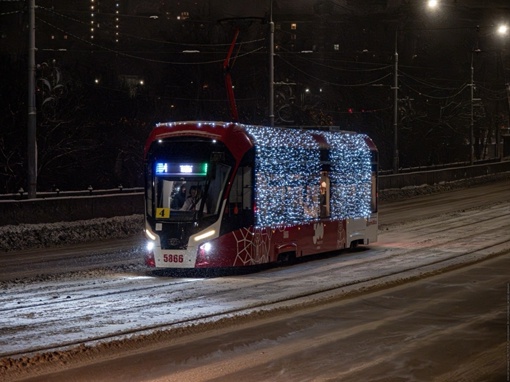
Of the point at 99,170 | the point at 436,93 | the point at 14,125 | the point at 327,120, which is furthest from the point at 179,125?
the point at 436,93

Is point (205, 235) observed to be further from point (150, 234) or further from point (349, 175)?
point (349, 175)

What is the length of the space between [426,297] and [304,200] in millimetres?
6140

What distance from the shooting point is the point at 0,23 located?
5588 cm

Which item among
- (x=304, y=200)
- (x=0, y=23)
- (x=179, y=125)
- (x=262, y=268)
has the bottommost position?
(x=262, y=268)

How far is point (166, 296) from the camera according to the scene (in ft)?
53.6

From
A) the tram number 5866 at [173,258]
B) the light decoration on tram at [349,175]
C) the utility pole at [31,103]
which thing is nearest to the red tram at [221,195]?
the tram number 5866 at [173,258]

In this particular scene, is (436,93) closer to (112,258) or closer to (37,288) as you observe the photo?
(112,258)

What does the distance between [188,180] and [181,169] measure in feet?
0.95

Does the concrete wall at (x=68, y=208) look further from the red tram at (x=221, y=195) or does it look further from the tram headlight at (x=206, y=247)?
the tram headlight at (x=206, y=247)

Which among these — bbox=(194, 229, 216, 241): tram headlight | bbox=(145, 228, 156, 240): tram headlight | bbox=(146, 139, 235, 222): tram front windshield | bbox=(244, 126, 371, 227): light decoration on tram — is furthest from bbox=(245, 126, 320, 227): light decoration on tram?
bbox=(145, 228, 156, 240): tram headlight

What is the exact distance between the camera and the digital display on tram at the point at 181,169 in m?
19.1

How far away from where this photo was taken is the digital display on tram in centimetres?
1912

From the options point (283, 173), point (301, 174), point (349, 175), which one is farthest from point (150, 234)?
point (349, 175)

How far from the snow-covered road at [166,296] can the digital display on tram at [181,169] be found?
87.1 inches
